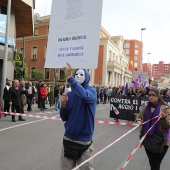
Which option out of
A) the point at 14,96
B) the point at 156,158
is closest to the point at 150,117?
the point at 156,158

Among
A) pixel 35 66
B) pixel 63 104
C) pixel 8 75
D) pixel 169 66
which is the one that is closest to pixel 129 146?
pixel 63 104

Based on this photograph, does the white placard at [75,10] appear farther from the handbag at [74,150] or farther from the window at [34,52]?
the window at [34,52]

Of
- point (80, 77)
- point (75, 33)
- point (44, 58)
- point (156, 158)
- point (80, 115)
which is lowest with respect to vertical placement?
point (156, 158)

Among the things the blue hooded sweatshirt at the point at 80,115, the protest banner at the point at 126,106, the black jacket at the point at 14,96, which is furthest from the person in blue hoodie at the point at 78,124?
the protest banner at the point at 126,106

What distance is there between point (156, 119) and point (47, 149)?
3.33 m

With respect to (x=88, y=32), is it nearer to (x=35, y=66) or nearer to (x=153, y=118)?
(x=153, y=118)

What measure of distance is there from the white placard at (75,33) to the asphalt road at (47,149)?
2547 mm

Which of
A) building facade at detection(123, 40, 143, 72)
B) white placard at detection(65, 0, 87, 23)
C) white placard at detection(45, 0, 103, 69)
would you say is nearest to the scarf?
white placard at detection(45, 0, 103, 69)

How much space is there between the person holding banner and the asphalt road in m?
1.29

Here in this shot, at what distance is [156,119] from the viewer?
3.74m

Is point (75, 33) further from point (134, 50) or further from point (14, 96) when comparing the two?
point (134, 50)

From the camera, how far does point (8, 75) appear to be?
16.5 meters

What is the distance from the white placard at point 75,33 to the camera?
3053mm

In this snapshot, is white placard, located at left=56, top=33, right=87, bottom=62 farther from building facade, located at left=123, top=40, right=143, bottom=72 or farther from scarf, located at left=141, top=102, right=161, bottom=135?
building facade, located at left=123, top=40, right=143, bottom=72
